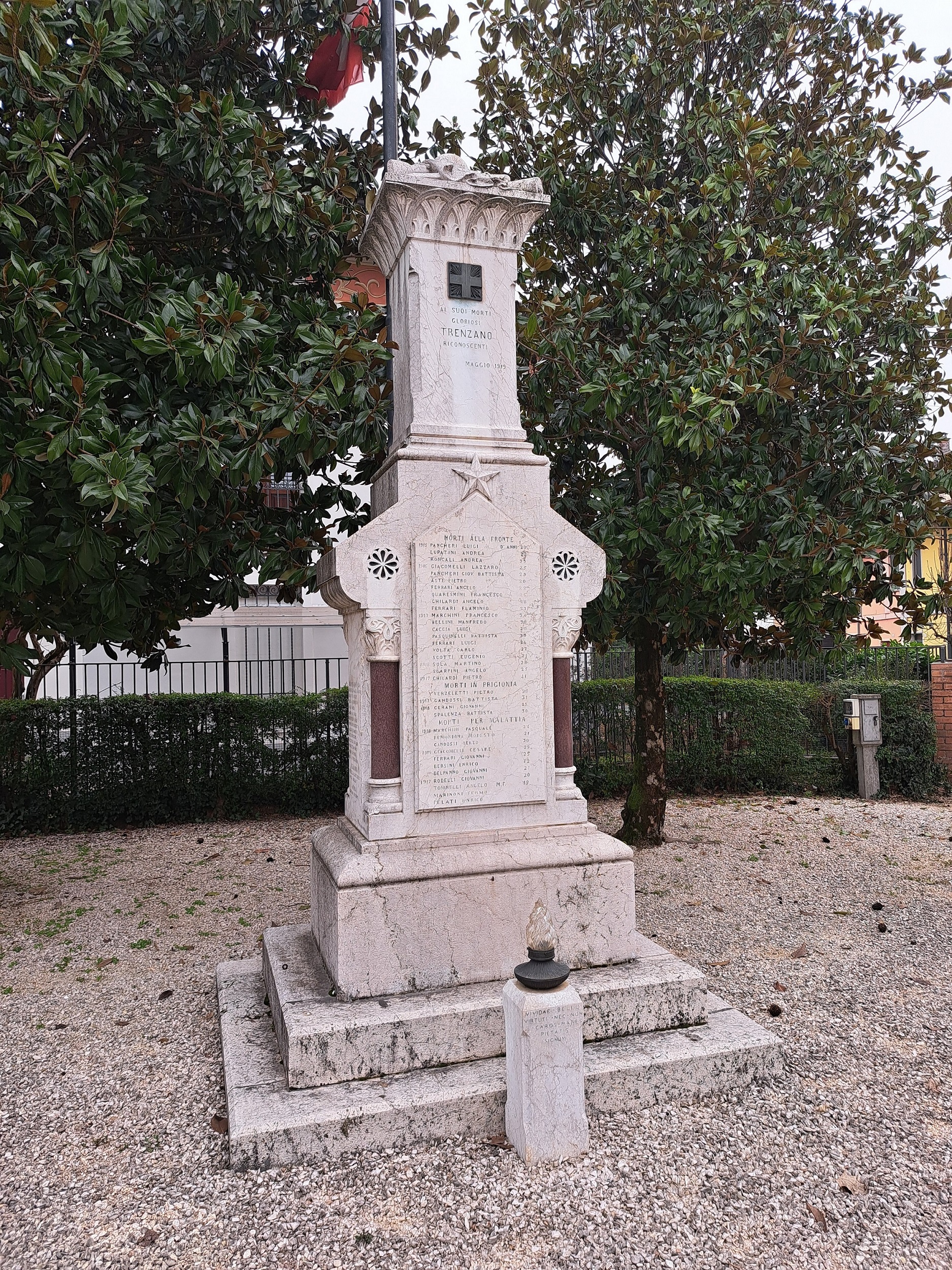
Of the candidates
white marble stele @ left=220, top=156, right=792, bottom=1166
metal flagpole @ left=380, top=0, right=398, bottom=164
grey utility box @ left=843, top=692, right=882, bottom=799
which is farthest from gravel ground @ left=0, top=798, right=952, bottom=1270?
metal flagpole @ left=380, top=0, right=398, bottom=164

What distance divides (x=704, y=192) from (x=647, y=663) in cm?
388

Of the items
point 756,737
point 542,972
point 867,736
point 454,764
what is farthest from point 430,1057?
point 867,736

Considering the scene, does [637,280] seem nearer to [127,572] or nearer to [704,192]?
[704,192]

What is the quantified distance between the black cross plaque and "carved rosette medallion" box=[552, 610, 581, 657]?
5.54 ft

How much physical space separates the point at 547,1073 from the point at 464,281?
361 cm

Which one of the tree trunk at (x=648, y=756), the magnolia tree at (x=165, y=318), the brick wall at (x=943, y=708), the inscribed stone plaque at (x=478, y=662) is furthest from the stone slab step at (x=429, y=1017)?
the brick wall at (x=943, y=708)

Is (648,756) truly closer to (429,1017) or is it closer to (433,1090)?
(429,1017)

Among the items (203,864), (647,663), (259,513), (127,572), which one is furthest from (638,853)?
(127,572)

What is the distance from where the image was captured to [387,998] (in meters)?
3.61

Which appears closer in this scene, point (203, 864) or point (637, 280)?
point (637, 280)

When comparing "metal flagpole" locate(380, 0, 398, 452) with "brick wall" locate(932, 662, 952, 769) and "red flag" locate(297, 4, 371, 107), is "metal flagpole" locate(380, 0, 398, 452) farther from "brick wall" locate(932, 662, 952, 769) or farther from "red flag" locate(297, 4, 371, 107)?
"brick wall" locate(932, 662, 952, 769)

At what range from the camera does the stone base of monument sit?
3.08 meters

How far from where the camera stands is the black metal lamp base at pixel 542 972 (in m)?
2.96

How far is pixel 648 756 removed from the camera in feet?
25.8
